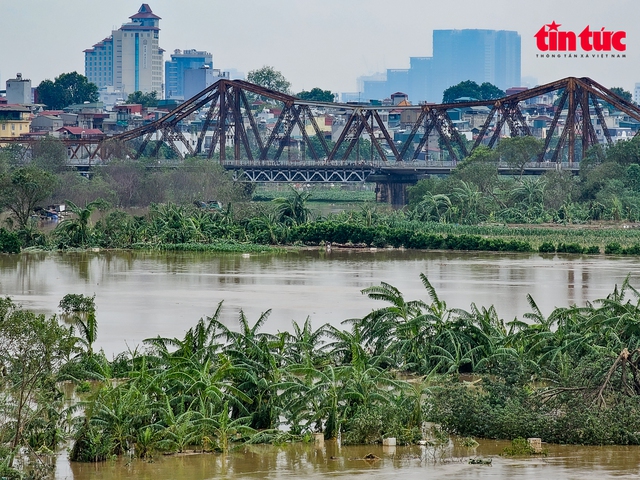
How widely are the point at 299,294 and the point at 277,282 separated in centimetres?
319

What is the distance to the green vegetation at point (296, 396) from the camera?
50.5ft

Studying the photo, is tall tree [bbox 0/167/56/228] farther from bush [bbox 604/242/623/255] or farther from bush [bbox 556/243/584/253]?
bush [bbox 604/242/623/255]

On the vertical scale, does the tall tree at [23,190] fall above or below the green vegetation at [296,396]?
above

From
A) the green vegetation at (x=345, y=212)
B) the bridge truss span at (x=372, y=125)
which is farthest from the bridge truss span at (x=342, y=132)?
the green vegetation at (x=345, y=212)

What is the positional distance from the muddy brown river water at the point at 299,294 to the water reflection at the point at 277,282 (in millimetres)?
29

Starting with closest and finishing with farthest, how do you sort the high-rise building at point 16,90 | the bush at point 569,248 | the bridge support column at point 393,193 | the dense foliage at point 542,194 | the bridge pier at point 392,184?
the bush at point 569,248 → the dense foliage at point 542,194 → the bridge support column at point 393,193 → the bridge pier at point 392,184 → the high-rise building at point 16,90

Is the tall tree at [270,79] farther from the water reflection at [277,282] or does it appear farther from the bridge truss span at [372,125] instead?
the water reflection at [277,282]

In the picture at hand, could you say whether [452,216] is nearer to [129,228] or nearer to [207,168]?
[129,228]

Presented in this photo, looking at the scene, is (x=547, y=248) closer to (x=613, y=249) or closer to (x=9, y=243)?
(x=613, y=249)

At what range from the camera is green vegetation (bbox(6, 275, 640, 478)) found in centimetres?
1541

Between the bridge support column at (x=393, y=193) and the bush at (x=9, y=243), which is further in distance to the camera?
the bridge support column at (x=393, y=193)

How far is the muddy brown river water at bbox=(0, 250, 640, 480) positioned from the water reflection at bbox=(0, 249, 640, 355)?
0.03m

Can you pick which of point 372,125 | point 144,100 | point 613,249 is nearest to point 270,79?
point 144,100

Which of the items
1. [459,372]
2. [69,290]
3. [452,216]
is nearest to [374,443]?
[459,372]
